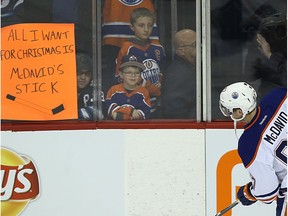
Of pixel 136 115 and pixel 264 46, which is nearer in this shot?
pixel 264 46

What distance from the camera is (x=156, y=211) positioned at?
271 inches

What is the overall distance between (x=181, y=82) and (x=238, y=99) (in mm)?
963

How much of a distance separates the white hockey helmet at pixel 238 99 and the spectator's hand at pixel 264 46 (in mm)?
757

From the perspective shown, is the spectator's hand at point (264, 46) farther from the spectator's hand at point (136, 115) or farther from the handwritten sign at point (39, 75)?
the handwritten sign at point (39, 75)

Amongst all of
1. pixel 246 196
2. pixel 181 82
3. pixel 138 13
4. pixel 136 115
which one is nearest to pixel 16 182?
pixel 136 115

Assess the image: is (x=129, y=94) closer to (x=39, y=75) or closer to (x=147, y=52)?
(x=147, y=52)

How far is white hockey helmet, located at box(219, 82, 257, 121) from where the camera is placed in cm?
604

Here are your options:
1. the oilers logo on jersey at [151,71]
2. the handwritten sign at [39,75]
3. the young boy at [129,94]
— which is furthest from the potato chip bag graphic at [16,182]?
the oilers logo on jersey at [151,71]

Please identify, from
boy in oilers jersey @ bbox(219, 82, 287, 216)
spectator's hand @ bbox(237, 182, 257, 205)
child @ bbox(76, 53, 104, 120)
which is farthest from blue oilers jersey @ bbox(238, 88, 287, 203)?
child @ bbox(76, 53, 104, 120)

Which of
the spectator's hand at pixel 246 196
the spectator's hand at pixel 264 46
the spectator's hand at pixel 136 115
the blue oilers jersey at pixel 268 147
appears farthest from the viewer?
the spectator's hand at pixel 136 115

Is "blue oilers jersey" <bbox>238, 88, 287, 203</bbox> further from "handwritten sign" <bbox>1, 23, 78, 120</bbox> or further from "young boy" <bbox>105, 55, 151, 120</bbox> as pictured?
"handwritten sign" <bbox>1, 23, 78, 120</bbox>

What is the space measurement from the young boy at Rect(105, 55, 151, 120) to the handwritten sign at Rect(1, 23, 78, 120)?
291 mm

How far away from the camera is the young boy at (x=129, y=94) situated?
22.8ft

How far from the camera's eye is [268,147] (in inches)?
237
